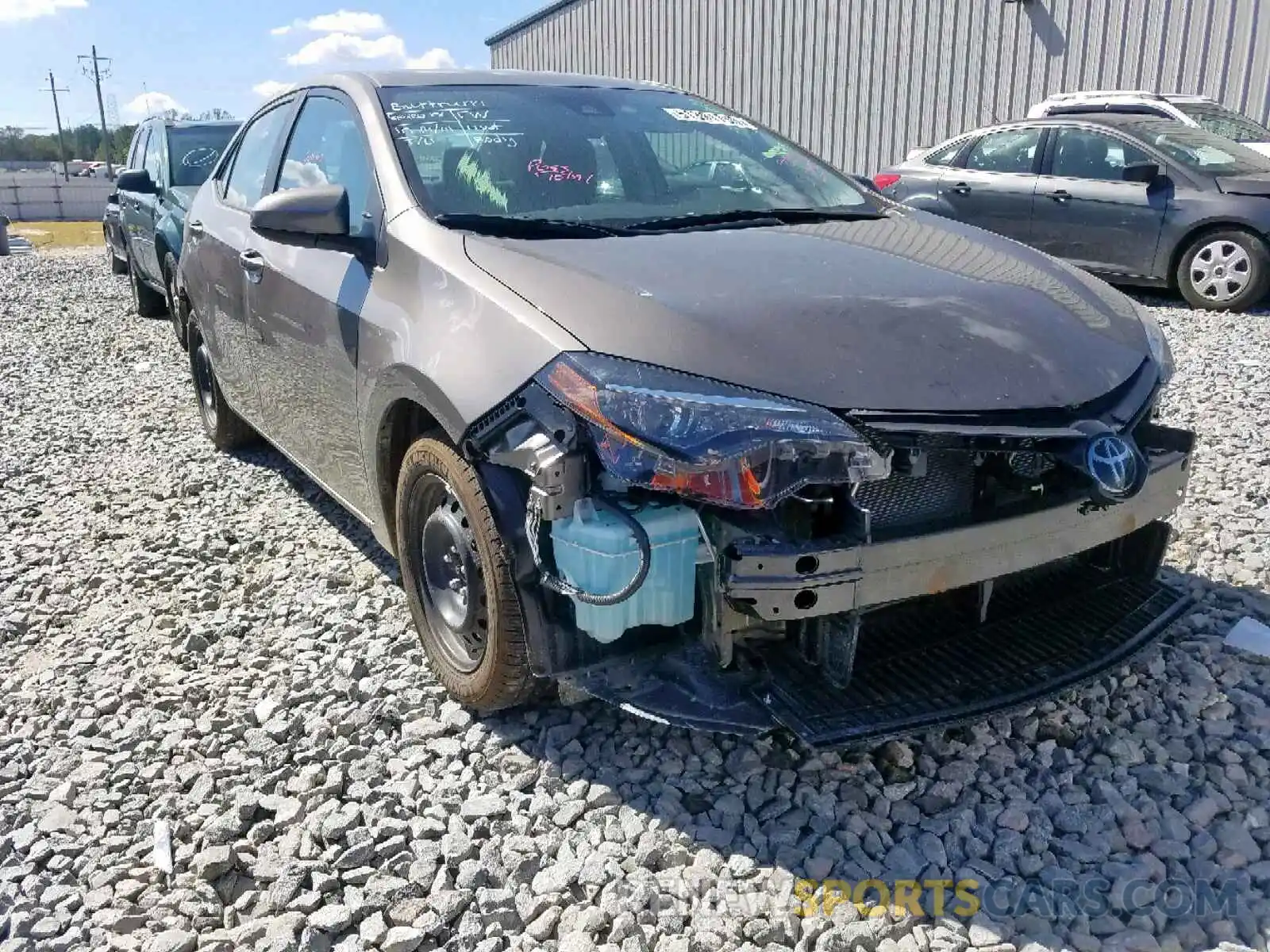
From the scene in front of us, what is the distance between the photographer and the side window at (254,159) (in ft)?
13.5

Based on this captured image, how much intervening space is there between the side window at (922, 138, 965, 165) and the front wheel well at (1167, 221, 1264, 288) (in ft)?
7.71

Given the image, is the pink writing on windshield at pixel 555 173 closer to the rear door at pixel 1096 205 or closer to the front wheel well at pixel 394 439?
the front wheel well at pixel 394 439

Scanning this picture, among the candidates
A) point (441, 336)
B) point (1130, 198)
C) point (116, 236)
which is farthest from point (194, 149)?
point (1130, 198)

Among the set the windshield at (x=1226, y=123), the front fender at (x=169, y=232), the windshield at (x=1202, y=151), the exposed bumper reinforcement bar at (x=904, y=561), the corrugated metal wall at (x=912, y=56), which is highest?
the corrugated metal wall at (x=912, y=56)

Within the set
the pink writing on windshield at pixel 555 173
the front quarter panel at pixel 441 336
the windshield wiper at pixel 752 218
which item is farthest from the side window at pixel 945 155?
the front quarter panel at pixel 441 336

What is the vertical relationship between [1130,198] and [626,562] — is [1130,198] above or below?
above

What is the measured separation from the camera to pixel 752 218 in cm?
316

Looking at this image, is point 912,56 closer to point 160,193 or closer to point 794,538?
point 160,193

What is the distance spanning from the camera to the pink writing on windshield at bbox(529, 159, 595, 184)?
3.14 m

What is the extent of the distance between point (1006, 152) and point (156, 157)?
7.65m

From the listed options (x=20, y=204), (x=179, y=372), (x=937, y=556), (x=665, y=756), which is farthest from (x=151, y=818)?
(x=20, y=204)

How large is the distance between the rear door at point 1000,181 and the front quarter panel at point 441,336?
7.28 m

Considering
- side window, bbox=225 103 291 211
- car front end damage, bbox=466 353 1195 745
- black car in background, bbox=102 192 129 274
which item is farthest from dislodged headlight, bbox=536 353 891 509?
black car in background, bbox=102 192 129 274

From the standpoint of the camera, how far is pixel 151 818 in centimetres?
→ 248
